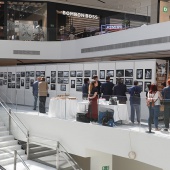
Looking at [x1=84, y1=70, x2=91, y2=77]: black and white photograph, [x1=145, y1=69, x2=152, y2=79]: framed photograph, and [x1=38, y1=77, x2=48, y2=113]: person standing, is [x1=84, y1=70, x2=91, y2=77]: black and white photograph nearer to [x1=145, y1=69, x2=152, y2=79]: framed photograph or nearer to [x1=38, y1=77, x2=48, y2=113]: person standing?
[x1=38, y1=77, x2=48, y2=113]: person standing

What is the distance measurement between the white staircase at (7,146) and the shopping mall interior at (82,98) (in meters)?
0.04

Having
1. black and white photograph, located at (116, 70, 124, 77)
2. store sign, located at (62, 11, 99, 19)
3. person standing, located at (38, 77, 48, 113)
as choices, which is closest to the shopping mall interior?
black and white photograph, located at (116, 70, 124, 77)

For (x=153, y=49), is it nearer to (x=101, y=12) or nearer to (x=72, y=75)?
(x=72, y=75)

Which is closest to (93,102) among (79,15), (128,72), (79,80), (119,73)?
(128,72)

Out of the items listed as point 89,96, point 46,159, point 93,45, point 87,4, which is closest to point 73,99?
point 89,96

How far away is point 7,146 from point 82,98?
4.36 meters

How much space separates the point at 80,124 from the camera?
11812 millimetres

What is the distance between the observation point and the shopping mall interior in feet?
33.9

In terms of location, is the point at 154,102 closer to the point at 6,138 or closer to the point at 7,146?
the point at 7,146

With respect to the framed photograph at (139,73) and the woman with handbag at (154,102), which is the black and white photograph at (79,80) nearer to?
the framed photograph at (139,73)

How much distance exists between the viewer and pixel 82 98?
12.3 meters

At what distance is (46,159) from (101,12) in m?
18.2

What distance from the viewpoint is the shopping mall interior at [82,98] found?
10328 millimetres

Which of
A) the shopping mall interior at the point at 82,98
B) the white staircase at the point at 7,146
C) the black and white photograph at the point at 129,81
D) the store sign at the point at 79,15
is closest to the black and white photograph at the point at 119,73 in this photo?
the shopping mall interior at the point at 82,98
